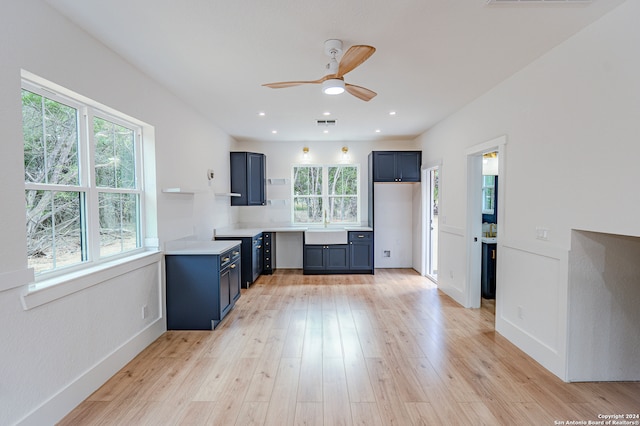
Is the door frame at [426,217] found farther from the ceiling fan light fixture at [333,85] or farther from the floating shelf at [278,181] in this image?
the ceiling fan light fixture at [333,85]

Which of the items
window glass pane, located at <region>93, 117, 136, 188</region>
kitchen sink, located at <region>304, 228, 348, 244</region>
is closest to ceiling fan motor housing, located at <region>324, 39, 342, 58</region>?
window glass pane, located at <region>93, 117, 136, 188</region>

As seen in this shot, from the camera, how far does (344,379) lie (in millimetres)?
2420

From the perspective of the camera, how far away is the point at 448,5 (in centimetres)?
192

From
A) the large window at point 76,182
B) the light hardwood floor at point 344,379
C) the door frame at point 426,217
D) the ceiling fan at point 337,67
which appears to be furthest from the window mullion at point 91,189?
the door frame at point 426,217

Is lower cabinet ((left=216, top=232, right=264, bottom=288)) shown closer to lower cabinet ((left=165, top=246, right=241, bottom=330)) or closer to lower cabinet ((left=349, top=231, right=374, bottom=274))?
lower cabinet ((left=165, top=246, right=241, bottom=330))

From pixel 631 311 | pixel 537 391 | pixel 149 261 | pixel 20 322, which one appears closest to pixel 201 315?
pixel 149 261

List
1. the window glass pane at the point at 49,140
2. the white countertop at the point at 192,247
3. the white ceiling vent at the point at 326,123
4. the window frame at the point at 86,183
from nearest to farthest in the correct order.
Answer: the window glass pane at the point at 49,140 < the window frame at the point at 86,183 < the white countertop at the point at 192,247 < the white ceiling vent at the point at 326,123

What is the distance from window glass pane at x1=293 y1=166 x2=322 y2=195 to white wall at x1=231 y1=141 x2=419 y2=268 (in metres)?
0.14

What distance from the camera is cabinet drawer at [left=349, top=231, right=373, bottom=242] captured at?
5750 millimetres

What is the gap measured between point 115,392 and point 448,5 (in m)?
3.61

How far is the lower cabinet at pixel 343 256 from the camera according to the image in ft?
18.9

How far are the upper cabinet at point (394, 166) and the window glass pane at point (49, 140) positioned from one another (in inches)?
178

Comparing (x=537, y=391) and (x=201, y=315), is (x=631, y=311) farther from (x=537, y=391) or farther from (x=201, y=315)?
(x=201, y=315)

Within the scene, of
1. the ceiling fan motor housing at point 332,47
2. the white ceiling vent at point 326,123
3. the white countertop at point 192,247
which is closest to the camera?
the ceiling fan motor housing at point 332,47
